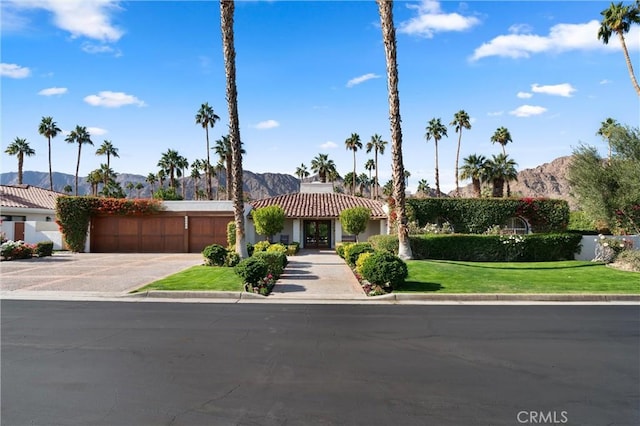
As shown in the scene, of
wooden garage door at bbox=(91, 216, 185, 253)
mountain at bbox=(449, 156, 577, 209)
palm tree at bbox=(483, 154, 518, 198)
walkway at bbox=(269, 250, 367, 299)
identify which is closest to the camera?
walkway at bbox=(269, 250, 367, 299)

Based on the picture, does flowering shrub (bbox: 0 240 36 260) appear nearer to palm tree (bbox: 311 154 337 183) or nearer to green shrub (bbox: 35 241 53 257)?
green shrub (bbox: 35 241 53 257)

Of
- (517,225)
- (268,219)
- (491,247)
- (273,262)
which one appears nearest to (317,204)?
(268,219)

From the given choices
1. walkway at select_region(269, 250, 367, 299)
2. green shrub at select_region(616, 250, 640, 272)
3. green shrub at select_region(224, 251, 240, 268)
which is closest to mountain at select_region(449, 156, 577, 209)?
green shrub at select_region(616, 250, 640, 272)

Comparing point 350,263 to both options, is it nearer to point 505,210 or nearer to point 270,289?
point 270,289

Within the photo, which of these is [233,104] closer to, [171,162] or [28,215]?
[28,215]

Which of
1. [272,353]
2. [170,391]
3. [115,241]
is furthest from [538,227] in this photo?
[115,241]

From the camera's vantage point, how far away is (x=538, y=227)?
87.2ft

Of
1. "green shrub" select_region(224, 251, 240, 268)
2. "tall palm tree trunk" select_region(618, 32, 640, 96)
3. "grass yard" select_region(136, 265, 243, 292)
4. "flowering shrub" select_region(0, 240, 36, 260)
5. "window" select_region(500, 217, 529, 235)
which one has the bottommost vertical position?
"grass yard" select_region(136, 265, 243, 292)

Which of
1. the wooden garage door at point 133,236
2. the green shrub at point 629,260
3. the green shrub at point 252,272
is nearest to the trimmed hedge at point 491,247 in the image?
the green shrub at point 629,260

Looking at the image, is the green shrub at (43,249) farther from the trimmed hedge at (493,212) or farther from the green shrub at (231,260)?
the trimmed hedge at (493,212)

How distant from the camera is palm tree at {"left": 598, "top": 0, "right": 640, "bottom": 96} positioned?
25.8 m

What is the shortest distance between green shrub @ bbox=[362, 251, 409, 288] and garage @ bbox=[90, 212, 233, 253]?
703 inches

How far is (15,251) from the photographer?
20750mm

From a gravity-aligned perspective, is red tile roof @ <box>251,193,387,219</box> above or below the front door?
above
